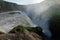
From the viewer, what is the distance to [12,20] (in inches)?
62.1

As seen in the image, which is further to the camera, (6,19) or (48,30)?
(6,19)

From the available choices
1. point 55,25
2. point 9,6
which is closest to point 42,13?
point 55,25

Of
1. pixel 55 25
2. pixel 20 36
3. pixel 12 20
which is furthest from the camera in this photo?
pixel 12 20

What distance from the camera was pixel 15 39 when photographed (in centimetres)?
119

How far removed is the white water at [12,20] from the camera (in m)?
1.45

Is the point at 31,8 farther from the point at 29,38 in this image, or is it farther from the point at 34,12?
the point at 29,38

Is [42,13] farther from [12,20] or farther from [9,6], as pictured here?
[9,6]

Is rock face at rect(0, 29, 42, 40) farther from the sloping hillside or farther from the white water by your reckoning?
the sloping hillside

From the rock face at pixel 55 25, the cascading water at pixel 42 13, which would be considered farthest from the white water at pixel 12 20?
the rock face at pixel 55 25

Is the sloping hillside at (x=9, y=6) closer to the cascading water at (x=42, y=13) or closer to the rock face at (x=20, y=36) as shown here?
the cascading water at (x=42, y=13)

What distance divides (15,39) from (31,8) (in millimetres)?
716

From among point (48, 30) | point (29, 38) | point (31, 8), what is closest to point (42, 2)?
point (31, 8)

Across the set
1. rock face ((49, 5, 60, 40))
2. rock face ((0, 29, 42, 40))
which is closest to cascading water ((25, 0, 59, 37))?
rock face ((49, 5, 60, 40))

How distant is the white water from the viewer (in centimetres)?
145
